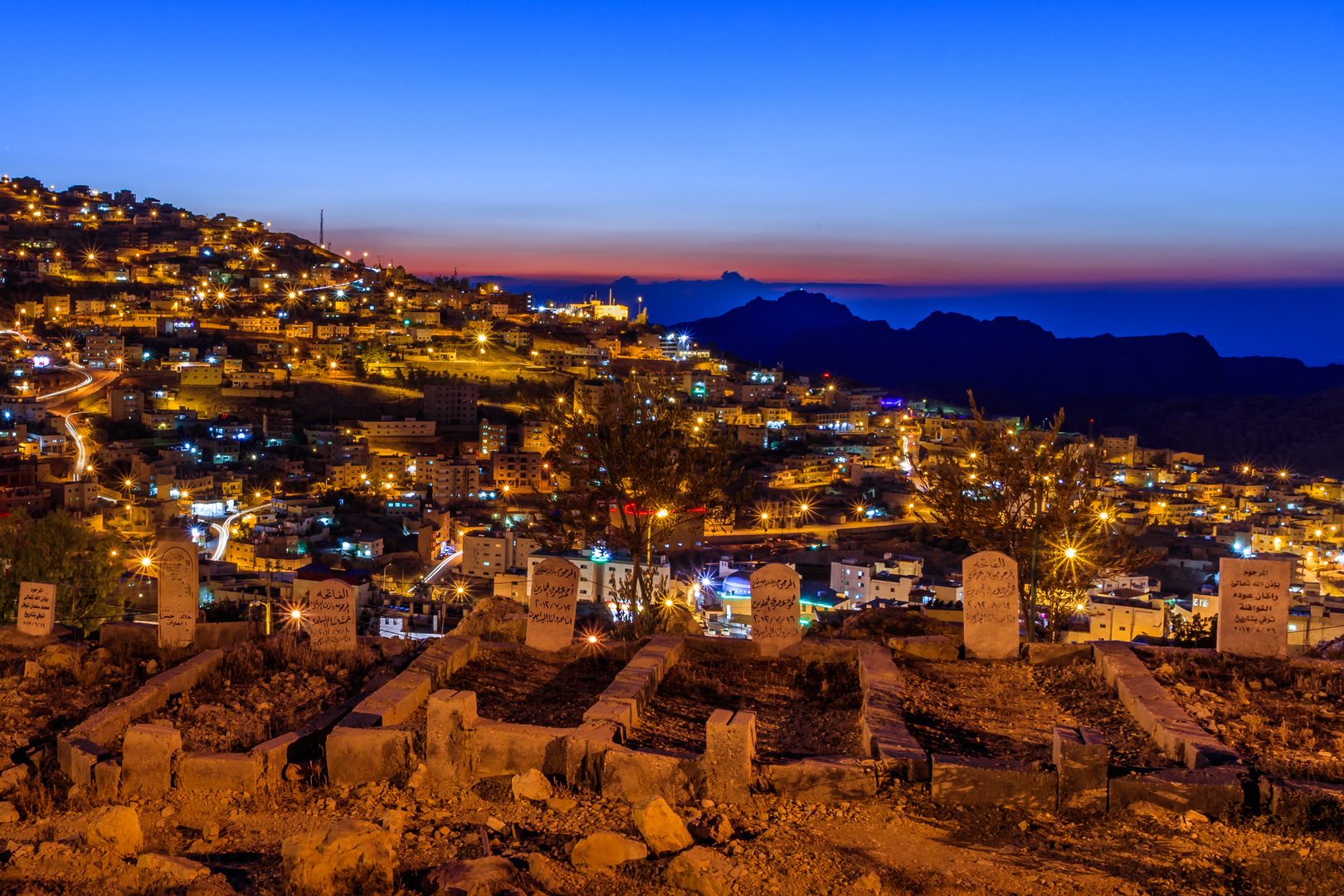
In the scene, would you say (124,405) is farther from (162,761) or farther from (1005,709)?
(1005,709)

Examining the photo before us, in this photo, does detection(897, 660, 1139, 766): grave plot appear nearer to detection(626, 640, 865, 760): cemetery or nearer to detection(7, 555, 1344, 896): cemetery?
detection(7, 555, 1344, 896): cemetery

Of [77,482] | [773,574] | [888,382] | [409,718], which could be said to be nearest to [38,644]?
[409,718]

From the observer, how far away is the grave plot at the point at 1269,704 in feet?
15.7

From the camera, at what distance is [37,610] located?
24.7 feet

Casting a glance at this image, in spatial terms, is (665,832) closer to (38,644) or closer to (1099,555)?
(38,644)

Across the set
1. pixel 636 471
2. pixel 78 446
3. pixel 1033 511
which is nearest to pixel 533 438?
pixel 78 446

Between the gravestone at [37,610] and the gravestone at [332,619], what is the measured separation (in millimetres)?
2243

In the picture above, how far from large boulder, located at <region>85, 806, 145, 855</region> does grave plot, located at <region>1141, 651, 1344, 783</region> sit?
16.8 ft

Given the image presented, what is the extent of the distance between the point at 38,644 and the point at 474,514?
48211 millimetres

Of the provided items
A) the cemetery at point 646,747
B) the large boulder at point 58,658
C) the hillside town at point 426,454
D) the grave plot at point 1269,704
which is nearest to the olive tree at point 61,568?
the hillside town at point 426,454

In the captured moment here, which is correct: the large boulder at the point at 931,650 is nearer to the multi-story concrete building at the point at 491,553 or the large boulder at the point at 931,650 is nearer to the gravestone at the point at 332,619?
the gravestone at the point at 332,619

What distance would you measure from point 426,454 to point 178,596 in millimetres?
63991

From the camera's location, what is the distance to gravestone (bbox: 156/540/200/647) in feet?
23.3

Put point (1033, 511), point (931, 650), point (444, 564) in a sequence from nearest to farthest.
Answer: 1. point (931, 650)
2. point (1033, 511)
3. point (444, 564)
